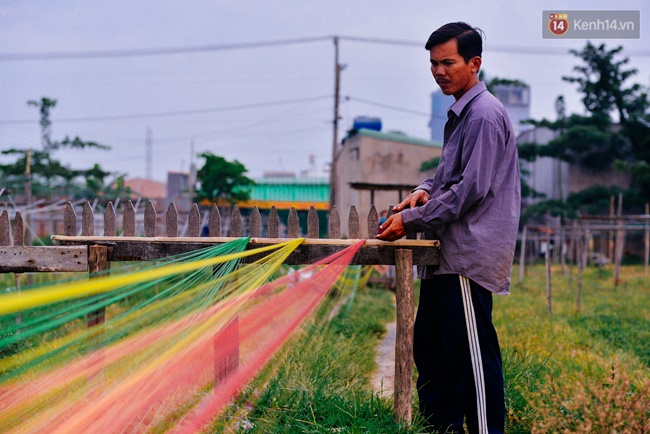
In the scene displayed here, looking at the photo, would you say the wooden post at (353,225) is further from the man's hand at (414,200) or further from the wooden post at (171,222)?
the wooden post at (171,222)

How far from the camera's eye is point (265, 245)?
9.31 ft

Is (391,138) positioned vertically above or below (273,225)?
above

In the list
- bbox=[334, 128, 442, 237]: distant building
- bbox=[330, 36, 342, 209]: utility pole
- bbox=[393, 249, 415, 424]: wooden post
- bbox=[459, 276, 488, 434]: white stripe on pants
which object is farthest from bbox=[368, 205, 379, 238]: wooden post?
bbox=[334, 128, 442, 237]: distant building

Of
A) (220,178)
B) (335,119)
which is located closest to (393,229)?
(335,119)

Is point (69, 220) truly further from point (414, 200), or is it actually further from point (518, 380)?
point (518, 380)

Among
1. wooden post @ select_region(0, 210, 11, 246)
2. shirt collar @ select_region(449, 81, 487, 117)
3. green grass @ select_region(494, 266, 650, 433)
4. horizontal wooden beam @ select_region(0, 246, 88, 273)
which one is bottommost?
green grass @ select_region(494, 266, 650, 433)

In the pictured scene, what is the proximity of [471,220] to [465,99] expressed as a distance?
487 mm

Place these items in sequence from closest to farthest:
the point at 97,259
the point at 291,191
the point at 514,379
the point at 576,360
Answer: the point at 97,259 < the point at 514,379 < the point at 576,360 < the point at 291,191

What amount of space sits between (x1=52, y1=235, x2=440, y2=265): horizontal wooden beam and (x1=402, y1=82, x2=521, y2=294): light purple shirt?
0.24 meters

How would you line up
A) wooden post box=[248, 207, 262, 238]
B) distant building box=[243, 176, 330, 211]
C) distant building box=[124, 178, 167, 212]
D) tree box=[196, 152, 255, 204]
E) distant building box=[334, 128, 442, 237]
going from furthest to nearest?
1. distant building box=[124, 178, 167, 212]
2. distant building box=[243, 176, 330, 211]
3. distant building box=[334, 128, 442, 237]
4. tree box=[196, 152, 255, 204]
5. wooden post box=[248, 207, 262, 238]

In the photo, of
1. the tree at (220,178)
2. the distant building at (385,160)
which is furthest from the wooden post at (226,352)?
the tree at (220,178)

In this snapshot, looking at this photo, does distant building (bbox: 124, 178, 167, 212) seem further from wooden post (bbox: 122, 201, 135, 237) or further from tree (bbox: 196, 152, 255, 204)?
wooden post (bbox: 122, 201, 135, 237)

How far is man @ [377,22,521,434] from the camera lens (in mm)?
2357

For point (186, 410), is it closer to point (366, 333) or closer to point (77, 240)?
point (77, 240)
